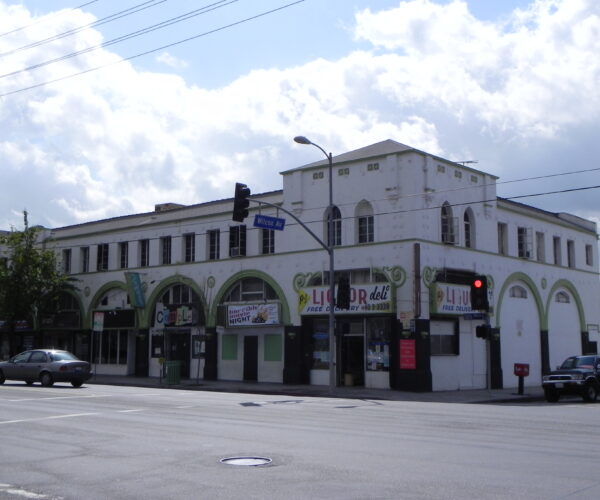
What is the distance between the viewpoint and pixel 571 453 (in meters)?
11.4

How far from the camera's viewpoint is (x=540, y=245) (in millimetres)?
39250

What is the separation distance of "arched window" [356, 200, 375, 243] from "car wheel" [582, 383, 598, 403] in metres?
10.7

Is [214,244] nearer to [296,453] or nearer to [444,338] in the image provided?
[444,338]

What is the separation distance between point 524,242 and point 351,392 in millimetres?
14122

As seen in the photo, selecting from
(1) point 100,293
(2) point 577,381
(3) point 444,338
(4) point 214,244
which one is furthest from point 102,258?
(2) point 577,381

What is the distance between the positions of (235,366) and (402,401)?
44.7 ft

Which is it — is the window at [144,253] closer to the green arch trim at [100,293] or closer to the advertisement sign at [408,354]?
the green arch trim at [100,293]

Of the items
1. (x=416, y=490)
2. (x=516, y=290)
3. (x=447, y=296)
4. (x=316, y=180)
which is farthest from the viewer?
(x=516, y=290)

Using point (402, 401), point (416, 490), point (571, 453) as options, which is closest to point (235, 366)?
point (402, 401)

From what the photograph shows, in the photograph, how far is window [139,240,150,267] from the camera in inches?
1657

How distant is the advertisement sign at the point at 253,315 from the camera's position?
3488 centimetres

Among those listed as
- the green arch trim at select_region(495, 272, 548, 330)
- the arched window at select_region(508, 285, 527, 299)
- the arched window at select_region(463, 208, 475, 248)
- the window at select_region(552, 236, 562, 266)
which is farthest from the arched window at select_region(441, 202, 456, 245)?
the window at select_region(552, 236, 562, 266)

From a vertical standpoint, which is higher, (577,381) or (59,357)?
(59,357)

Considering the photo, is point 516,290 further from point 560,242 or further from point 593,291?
point 593,291
